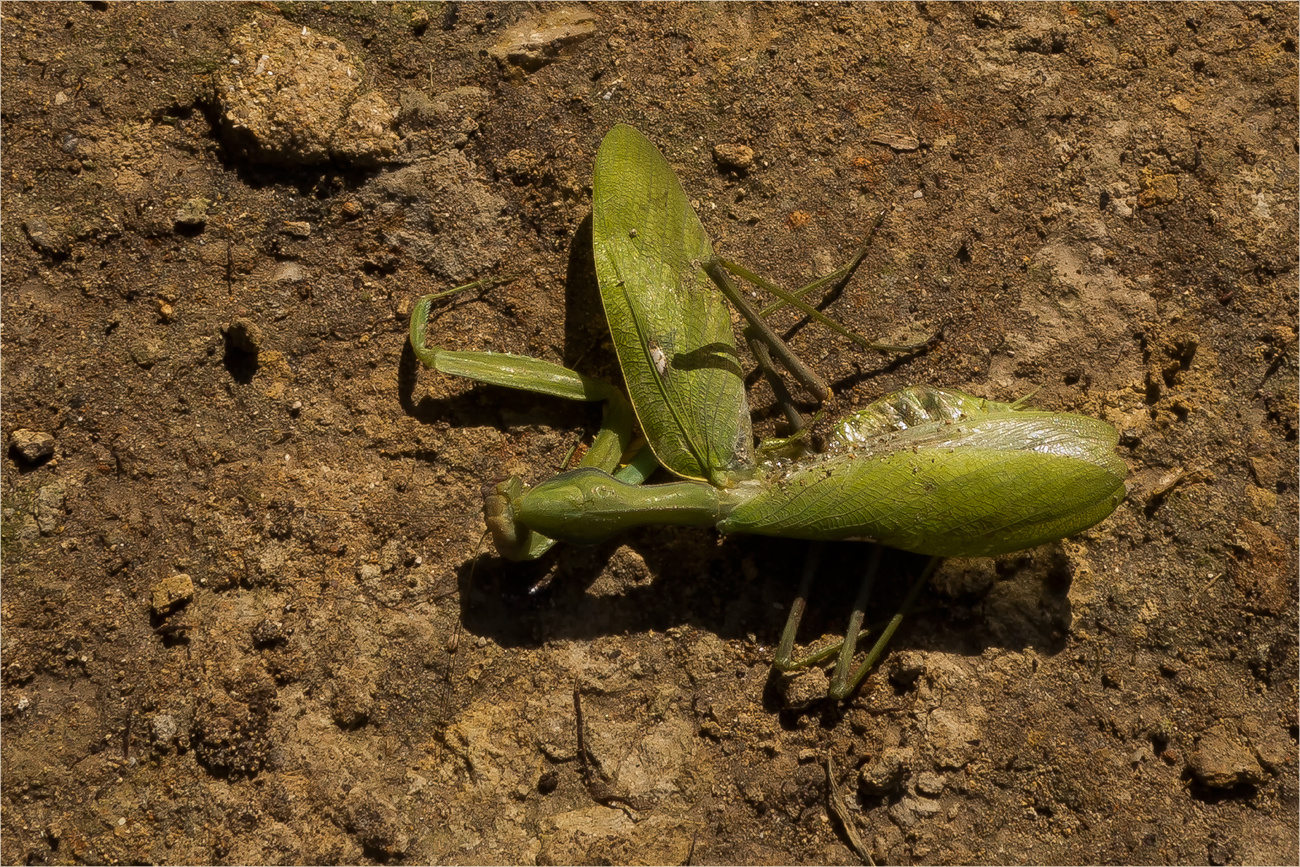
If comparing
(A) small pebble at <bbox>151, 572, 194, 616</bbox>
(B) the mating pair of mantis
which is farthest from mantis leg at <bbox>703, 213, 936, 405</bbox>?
(A) small pebble at <bbox>151, 572, 194, 616</bbox>

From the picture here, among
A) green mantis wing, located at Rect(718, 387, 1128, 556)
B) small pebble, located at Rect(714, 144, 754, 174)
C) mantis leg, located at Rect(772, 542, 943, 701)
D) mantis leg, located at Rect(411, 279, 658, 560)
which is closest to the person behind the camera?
green mantis wing, located at Rect(718, 387, 1128, 556)

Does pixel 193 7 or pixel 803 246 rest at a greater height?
pixel 193 7

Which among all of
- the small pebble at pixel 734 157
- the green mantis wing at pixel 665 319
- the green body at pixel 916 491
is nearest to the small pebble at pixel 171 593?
the green body at pixel 916 491

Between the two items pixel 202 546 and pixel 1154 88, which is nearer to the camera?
pixel 202 546

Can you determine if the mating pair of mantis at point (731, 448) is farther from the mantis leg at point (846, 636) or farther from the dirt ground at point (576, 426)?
the dirt ground at point (576, 426)

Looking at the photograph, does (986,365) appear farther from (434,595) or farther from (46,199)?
(46,199)

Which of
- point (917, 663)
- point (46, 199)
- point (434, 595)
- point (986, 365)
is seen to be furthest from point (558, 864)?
point (46, 199)

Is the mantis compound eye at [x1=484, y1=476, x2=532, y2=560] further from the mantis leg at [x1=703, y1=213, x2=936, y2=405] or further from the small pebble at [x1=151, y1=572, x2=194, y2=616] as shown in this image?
the small pebble at [x1=151, y1=572, x2=194, y2=616]
